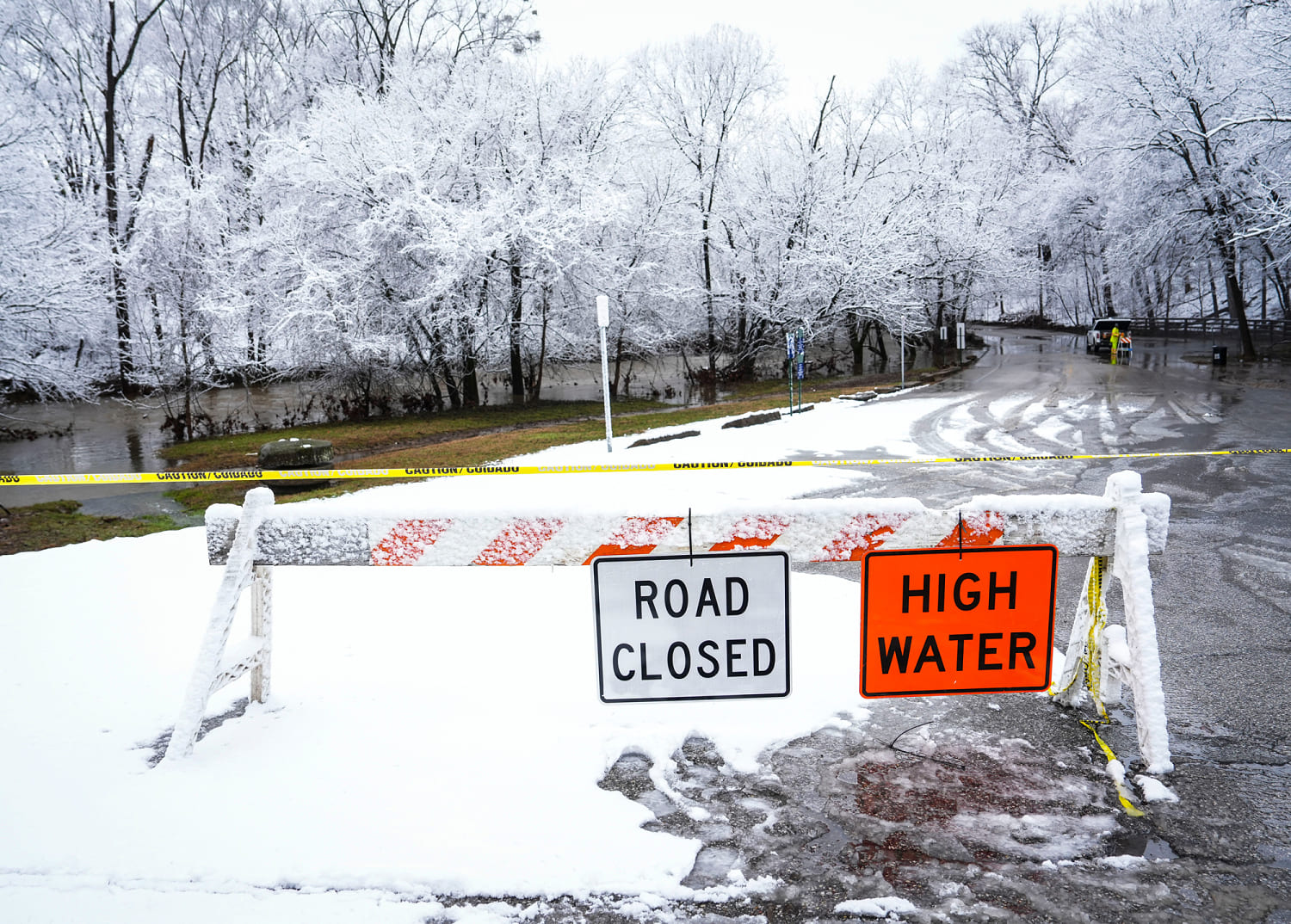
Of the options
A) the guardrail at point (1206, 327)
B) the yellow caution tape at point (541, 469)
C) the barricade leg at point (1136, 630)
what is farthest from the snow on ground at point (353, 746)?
the guardrail at point (1206, 327)

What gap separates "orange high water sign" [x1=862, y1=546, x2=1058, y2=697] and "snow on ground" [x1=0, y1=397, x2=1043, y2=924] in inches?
27.9

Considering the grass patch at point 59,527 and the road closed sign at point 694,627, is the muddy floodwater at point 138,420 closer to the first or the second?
the grass patch at point 59,527

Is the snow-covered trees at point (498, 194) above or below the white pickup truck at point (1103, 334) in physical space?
above

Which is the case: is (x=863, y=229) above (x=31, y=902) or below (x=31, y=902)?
above

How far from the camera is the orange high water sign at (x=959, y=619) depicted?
317cm

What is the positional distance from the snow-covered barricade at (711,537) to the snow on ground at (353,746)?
6.1 inches

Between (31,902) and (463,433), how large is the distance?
57.5ft

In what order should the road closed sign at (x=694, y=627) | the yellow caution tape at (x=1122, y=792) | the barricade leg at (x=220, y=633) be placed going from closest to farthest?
the yellow caution tape at (x=1122, y=792) < the road closed sign at (x=694, y=627) < the barricade leg at (x=220, y=633)

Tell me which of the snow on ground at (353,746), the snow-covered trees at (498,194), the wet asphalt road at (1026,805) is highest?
the snow-covered trees at (498,194)

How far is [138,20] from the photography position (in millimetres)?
29797

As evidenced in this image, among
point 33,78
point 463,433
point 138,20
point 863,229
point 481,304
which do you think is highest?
point 138,20

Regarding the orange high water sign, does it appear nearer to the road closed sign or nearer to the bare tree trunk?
the road closed sign

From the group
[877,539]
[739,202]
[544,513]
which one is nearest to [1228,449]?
[877,539]

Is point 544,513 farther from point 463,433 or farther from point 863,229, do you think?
point 863,229
